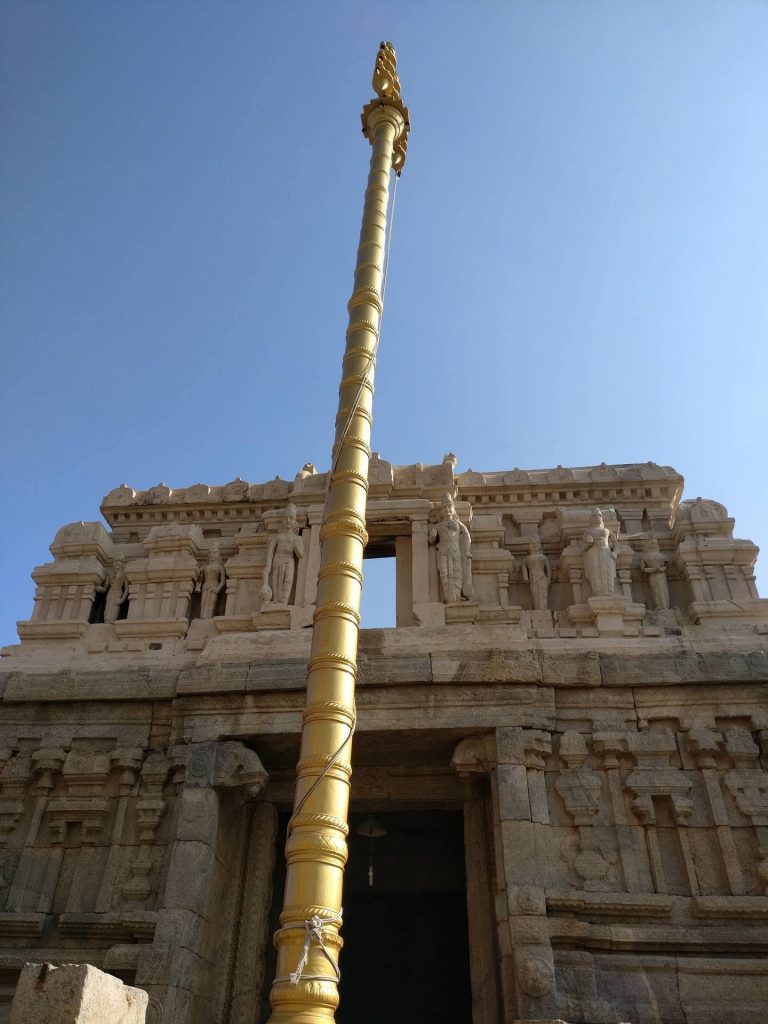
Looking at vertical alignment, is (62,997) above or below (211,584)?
below

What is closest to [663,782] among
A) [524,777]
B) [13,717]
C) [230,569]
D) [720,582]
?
[524,777]

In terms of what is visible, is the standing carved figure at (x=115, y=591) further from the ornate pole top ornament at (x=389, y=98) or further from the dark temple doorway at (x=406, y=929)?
the ornate pole top ornament at (x=389, y=98)

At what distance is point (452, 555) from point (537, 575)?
1.29 meters

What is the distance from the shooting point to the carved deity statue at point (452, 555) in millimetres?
10945

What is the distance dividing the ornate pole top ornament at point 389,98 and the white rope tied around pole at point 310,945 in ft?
31.0

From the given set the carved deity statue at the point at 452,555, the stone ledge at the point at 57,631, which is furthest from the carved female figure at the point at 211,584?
the carved deity statue at the point at 452,555

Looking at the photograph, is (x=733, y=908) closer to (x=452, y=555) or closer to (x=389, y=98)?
(x=452, y=555)

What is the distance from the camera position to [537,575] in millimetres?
11492

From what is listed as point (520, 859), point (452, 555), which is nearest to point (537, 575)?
point (452, 555)

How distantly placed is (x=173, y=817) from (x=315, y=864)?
4.28 metres

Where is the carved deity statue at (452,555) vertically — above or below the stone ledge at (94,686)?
above

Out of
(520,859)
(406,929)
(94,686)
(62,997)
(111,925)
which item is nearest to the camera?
(62,997)

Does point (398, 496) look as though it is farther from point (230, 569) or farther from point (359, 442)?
point (359, 442)

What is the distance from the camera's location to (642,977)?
820 centimetres
